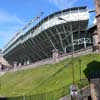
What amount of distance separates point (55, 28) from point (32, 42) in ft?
51.1

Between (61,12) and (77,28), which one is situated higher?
(61,12)

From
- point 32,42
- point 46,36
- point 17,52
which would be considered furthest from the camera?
point 17,52

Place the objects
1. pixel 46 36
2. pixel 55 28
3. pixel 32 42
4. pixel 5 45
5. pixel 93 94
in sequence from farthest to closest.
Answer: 1. pixel 5 45
2. pixel 32 42
3. pixel 46 36
4. pixel 55 28
5. pixel 93 94

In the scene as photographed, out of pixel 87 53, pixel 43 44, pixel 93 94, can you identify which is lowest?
pixel 93 94

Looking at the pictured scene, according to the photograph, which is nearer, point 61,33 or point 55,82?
point 55,82

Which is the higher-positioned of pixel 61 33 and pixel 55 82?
pixel 61 33

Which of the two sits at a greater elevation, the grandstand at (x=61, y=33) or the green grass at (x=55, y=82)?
the grandstand at (x=61, y=33)

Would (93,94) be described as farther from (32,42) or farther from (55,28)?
(32,42)

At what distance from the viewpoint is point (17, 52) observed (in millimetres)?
93875

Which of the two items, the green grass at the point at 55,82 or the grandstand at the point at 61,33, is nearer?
the green grass at the point at 55,82

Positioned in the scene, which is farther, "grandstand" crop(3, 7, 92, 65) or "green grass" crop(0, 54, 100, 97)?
"grandstand" crop(3, 7, 92, 65)

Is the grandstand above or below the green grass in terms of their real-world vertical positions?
above

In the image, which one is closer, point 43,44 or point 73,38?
point 73,38

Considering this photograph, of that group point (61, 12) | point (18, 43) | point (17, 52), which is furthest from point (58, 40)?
point (17, 52)
